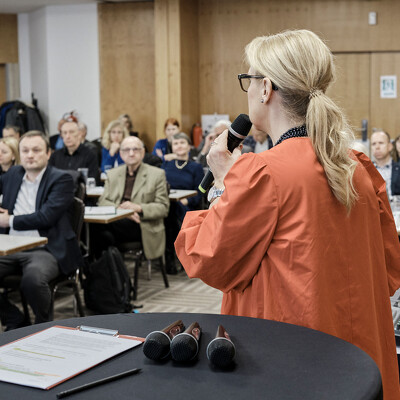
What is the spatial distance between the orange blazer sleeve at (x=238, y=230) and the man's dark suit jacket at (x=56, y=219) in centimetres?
299

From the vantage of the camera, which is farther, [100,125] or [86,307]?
[100,125]

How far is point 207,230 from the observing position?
5.58 ft

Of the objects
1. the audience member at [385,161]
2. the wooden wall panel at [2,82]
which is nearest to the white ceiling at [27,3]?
the wooden wall panel at [2,82]

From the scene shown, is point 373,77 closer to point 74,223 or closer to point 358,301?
point 74,223

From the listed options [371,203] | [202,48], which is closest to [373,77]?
[202,48]

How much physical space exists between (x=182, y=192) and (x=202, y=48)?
18.0 feet

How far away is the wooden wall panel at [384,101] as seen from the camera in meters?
10.8

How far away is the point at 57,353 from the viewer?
1.46 meters

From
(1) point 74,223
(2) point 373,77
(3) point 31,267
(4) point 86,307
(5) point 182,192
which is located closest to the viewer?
(3) point 31,267

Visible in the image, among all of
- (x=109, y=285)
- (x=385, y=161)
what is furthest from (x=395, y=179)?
(x=109, y=285)

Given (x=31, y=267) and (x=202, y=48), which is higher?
(x=202, y=48)

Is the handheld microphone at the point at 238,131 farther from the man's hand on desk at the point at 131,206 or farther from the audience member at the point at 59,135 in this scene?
the audience member at the point at 59,135

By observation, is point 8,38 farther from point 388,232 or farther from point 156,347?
point 156,347

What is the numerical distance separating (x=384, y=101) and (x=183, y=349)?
33.5 ft
